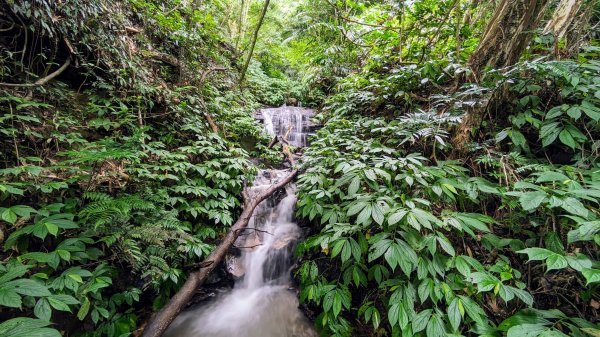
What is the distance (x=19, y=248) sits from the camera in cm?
163

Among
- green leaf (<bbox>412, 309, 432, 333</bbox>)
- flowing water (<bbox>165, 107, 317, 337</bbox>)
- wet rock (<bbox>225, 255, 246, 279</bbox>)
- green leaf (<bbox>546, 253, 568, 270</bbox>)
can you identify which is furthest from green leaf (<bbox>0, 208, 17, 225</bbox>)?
green leaf (<bbox>546, 253, 568, 270</bbox>)

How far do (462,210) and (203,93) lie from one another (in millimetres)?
4739

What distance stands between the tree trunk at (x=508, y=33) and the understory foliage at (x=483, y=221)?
0.17 meters

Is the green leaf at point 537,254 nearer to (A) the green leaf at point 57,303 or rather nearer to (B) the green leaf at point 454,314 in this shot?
(B) the green leaf at point 454,314

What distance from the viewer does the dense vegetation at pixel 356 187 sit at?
4.99 ft

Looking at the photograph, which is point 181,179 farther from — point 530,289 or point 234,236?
point 530,289

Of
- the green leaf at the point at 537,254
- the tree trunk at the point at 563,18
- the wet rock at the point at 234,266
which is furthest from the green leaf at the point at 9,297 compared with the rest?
the tree trunk at the point at 563,18

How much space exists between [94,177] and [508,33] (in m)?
4.45

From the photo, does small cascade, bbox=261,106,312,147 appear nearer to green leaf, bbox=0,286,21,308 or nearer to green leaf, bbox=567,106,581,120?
green leaf, bbox=567,106,581,120

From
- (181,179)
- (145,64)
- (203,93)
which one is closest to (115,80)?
(145,64)

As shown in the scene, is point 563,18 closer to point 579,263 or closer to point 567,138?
point 567,138

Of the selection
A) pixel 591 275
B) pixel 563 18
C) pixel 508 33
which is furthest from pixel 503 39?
pixel 591 275

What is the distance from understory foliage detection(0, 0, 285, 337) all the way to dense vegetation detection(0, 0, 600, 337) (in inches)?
0.8

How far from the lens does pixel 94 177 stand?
2.17 metres
